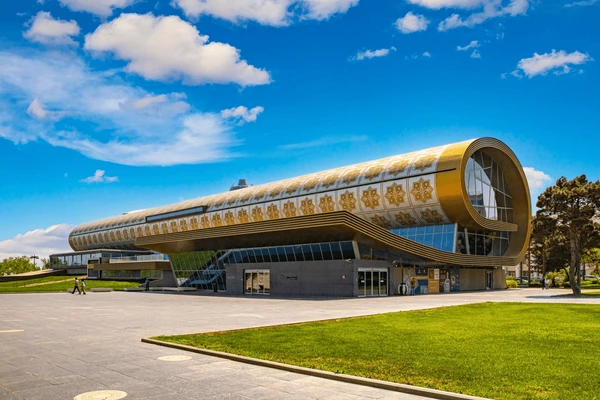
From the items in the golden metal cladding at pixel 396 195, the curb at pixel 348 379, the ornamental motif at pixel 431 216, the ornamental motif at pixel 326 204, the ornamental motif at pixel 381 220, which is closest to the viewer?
the curb at pixel 348 379

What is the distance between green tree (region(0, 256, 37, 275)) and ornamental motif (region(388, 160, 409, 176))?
144m

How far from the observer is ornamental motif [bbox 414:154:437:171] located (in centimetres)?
5119

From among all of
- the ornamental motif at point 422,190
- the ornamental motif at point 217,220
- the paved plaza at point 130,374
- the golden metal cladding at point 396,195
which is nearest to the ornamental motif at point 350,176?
the golden metal cladding at point 396,195

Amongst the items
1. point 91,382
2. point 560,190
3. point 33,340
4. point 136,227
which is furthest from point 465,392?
point 136,227

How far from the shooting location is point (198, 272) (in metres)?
64.2

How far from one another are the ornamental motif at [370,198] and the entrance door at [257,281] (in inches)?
557

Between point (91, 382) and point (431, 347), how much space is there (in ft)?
26.1

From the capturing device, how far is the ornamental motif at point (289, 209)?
66.2 metres

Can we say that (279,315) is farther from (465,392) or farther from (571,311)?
(465,392)

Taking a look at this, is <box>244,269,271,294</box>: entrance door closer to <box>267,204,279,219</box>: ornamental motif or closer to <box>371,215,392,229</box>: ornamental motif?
<box>371,215,392,229</box>: ornamental motif

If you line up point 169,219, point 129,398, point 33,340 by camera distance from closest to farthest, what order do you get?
point 129,398, point 33,340, point 169,219

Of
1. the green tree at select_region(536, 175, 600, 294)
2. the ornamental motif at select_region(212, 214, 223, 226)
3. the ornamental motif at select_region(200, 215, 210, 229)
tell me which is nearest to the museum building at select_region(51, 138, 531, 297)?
the ornamental motif at select_region(212, 214, 223, 226)

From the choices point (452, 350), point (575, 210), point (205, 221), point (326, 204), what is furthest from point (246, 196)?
point (452, 350)

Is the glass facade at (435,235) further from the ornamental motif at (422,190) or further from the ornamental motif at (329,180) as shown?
the ornamental motif at (329,180)
